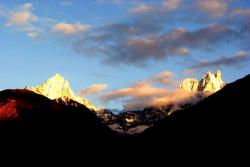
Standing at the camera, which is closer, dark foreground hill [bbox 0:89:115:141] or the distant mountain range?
the distant mountain range

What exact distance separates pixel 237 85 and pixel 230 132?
74.8 ft

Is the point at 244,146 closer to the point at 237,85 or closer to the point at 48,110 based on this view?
the point at 237,85

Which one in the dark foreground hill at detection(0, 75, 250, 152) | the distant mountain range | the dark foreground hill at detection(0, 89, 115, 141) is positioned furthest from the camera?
the dark foreground hill at detection(0, 89, 115, 141)

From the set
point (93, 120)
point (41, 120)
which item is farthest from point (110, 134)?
point (41, 120)

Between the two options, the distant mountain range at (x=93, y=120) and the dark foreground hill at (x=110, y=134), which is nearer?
the dark foreground hill at (x=110, y=134)

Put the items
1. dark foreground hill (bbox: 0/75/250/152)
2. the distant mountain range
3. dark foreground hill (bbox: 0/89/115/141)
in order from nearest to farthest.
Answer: dark foreground hill (bbox: 0/75/250/152), the distant mountain range, dark foreground hill (bbox: 0/89/115/141)

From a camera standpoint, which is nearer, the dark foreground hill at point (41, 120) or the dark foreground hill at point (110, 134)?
the dark foreground hill at point (110, 134)

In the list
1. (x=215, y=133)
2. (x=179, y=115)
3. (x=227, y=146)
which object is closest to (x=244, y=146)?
(x=227, y=146)

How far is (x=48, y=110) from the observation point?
536ft

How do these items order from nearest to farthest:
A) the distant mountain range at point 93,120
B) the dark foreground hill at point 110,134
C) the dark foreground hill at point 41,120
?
the dark foreground hill at point 110,134, the distant mountain range at point 93,120, the dark foreground hill at point 41,120

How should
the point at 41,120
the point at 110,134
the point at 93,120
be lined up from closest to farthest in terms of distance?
the point at 41,120 < the point at 93,120 < the point at 110,134

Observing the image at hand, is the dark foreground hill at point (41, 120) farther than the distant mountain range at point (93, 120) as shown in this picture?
Yes

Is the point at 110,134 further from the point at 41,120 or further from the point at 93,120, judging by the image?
the point at 41,120

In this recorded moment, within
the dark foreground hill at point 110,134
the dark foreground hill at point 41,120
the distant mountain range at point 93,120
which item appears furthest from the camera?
the dark foreground hill at point 41,120
